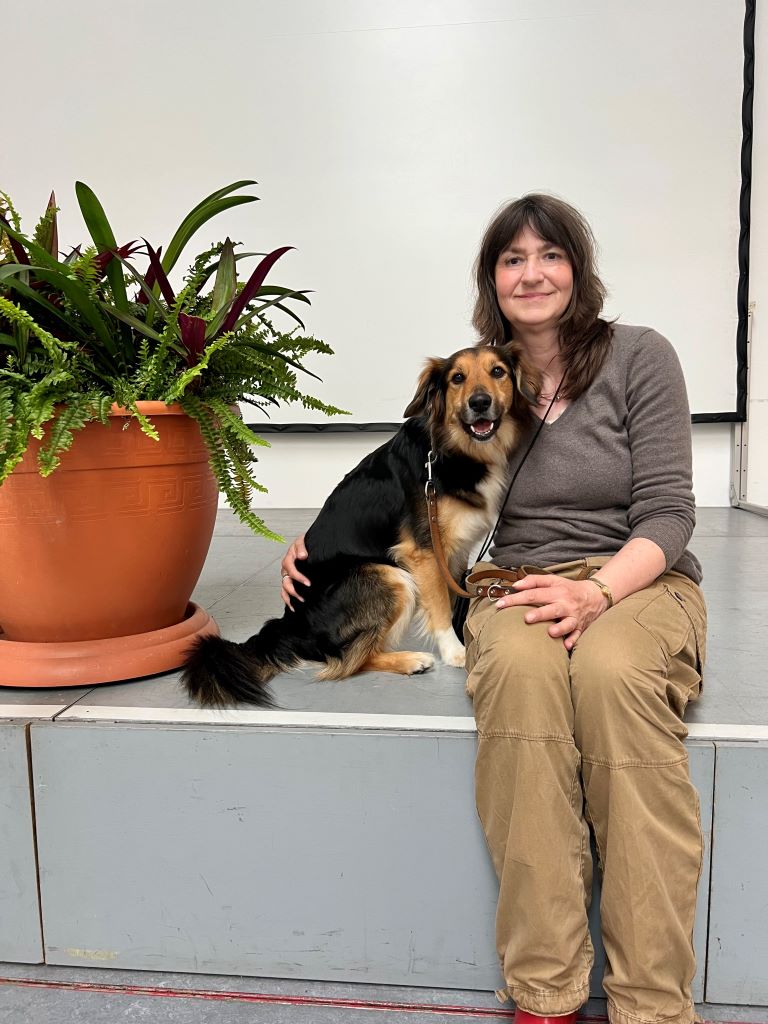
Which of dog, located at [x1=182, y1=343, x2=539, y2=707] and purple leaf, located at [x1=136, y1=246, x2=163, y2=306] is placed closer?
purple leaf, located at [x1=136, y1=246, x2=163, y2=306]

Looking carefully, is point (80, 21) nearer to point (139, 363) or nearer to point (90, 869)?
point (139, 363)

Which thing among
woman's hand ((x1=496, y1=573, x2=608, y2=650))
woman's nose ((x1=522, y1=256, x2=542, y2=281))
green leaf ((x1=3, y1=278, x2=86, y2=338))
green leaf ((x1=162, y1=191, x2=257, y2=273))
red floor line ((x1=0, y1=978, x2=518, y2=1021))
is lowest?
red floor line ((x1=0, y1=978, x2=518, y2=1021))

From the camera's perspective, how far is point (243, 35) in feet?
13.4

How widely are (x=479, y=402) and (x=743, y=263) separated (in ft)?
A: 9.94

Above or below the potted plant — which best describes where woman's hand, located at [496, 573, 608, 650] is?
below

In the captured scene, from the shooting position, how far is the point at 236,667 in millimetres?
1490

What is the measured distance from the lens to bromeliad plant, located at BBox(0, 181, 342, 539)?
132cm

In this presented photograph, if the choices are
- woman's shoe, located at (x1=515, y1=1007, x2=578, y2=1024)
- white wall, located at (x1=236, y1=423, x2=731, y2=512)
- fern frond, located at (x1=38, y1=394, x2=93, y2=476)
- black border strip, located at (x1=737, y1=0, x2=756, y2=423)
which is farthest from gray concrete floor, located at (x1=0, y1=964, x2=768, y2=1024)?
black border strip, located at (x1=737, y1=0, x2=756, y2=423)

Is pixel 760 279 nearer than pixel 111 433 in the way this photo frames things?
No

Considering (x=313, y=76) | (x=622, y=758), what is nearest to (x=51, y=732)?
(x=622, y=758)

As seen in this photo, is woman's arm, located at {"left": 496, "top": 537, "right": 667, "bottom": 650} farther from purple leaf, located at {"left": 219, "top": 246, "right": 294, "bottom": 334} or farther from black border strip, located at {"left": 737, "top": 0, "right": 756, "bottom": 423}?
black border strip, located at {"left": 737, "top": 0, "right": 756, "bottom": 423}

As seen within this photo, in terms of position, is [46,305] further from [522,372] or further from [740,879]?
[740,879]

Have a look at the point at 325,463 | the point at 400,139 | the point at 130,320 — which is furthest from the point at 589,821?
the point at 400,139

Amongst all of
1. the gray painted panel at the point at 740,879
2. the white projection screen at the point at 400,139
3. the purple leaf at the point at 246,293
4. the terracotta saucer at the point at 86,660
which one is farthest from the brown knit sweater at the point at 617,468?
the white projection screen at the point at 400,139
